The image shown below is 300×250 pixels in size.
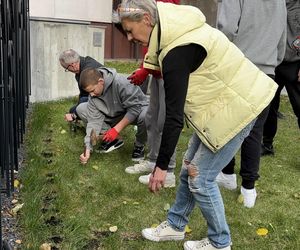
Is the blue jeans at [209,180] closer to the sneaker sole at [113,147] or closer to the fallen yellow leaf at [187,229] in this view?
the fallen yellow leaf at [187,229]

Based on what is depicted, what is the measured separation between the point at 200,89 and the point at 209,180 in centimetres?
49

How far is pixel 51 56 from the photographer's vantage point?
6.40 metres

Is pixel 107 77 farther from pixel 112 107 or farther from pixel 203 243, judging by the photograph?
pixel 203 243

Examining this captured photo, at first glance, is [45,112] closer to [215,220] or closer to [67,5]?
[215,220]

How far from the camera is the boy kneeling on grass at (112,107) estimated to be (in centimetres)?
398

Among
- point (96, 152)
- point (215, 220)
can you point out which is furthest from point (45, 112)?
point (215, 220)

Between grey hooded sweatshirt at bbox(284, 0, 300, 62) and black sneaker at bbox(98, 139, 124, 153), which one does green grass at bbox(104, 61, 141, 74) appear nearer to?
black sneaker at bbox(98, 139, 124, 153)

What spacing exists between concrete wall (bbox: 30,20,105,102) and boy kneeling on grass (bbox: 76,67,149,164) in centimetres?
228

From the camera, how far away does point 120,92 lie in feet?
13.5

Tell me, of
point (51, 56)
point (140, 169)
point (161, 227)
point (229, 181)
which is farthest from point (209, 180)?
point (51, 56)

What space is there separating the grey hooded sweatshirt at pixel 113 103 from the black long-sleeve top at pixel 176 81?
1.94m

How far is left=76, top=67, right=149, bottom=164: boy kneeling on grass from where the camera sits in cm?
398

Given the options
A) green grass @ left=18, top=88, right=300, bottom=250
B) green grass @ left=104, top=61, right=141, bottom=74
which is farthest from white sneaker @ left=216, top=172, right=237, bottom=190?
green grass @ left=104, top=61, right=141, bottom=74

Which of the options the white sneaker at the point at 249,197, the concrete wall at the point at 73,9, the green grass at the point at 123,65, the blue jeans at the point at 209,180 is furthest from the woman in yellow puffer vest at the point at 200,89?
the green grass at the point at 123,65
